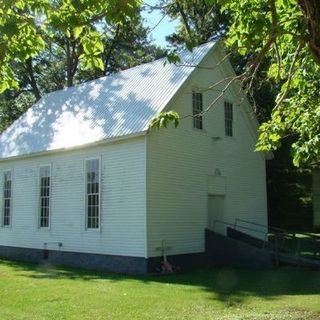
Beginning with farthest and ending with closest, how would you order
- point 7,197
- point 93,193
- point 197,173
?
1. point 7,197
2. point 197,173
3. point 93,193

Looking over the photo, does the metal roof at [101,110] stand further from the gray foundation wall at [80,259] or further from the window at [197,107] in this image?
the gray foundation wall at [80,259]

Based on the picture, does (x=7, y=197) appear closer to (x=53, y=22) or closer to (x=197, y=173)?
(x=197, y=173)

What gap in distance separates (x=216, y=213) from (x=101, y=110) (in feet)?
20.6

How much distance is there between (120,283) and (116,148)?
5397mm

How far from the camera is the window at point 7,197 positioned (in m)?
24.4

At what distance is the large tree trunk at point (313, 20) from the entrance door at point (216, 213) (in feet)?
53.2

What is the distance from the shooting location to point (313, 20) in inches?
200

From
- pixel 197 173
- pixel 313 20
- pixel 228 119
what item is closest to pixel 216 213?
pixel 197 173

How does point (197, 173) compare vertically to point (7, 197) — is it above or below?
above

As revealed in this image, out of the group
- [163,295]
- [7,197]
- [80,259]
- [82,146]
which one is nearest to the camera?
[163,295]

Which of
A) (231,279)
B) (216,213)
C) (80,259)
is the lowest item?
(231,279)

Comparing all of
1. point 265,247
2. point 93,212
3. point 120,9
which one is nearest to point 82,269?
point 93,212

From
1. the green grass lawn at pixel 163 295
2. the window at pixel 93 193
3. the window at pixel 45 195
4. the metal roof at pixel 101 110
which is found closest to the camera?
the green grass lawn at pixel 163 295

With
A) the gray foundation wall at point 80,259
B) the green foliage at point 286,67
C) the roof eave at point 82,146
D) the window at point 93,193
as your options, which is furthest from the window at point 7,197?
the green foliage at point 286,67
